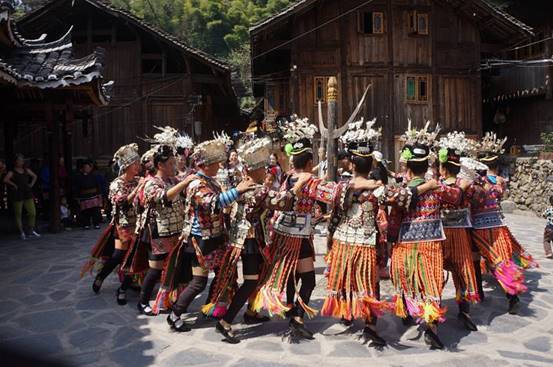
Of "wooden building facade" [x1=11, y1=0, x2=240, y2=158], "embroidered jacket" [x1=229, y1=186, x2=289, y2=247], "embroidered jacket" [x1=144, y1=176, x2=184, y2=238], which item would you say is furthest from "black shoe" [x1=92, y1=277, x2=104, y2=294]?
"wooden building facade" [x1=11, y1=0, x2=240, y2=158]

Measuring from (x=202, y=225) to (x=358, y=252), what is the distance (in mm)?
1517

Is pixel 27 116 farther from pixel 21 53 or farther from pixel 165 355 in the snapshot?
pixel 165 355

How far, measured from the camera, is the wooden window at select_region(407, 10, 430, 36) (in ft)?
53.2

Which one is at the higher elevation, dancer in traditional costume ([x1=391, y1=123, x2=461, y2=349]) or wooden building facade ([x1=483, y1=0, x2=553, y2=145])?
wooden building facade ([x1=483, y1=0, x2=553, y2=145])

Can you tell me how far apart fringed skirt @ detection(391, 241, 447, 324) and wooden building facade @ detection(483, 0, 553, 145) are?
45.3 feet

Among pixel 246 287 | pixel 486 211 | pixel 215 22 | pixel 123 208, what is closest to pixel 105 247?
pixel 123 208

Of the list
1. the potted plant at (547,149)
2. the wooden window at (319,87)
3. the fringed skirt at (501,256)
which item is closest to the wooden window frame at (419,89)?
the wooden window at (319,87)

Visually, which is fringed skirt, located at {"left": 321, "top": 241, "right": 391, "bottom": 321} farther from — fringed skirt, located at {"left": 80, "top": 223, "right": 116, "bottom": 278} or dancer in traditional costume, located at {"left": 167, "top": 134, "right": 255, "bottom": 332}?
fringed skirt, located at {"left": 80, "top": 223, "right": 116, "bottom": 278}

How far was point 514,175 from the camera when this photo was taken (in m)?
14.8

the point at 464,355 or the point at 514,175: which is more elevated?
the point at 514,175

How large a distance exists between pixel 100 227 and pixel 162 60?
6690 millimetres

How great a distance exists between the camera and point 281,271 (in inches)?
175

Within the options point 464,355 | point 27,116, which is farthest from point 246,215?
point 27,116

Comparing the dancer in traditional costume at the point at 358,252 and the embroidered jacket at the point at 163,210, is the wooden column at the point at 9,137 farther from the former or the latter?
the dancer in traditional costume at the point at 358,252
